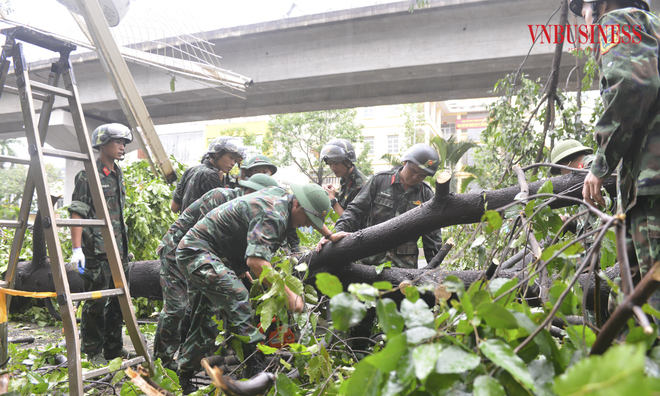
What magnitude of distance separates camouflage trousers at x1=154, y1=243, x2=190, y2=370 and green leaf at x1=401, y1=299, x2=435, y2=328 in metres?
2.96

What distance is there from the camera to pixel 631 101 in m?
1.82

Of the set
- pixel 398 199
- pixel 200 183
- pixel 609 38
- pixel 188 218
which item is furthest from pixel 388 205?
pixel 609 38

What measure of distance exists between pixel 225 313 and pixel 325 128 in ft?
65.2

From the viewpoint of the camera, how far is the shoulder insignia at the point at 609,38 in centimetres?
189

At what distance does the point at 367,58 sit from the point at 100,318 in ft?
21.4

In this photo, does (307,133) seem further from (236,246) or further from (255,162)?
(236,246)

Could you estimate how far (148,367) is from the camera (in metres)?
2.64

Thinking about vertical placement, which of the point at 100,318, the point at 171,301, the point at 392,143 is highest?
the point at 171,301

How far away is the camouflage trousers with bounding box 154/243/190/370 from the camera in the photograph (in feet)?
12.2

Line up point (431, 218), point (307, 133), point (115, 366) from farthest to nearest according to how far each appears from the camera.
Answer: point (307, 133)
point (431, 218)
point (115, 366)

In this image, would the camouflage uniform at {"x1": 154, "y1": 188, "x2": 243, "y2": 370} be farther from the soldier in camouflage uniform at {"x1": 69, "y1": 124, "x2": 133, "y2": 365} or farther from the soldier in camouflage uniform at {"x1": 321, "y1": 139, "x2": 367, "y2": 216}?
the soldier in camouflage uniform at {"x1": 321, "y1": 139, "x2": 367, "y2": 216}

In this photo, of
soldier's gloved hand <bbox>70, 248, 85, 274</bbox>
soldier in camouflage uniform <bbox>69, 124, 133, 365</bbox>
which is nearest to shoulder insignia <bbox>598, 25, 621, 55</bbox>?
soldier in camouflage uniform <bbox>69, 124, 133, 365</bbox>

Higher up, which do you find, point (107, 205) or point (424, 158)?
point (424, 158)

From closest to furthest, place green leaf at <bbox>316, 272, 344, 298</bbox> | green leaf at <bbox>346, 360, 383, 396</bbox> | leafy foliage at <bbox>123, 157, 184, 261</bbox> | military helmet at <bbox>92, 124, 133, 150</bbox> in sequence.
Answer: green leaf at <bbox>346, 360, 383, 396</bbox> → green leaf at <bbox>316, 272, 344, 298</bbox> → military helmet at <bbox>92, 124, 133, 150</bbox> → leafy foliage at <bbox>123, 157, 184, 261</bbox>
